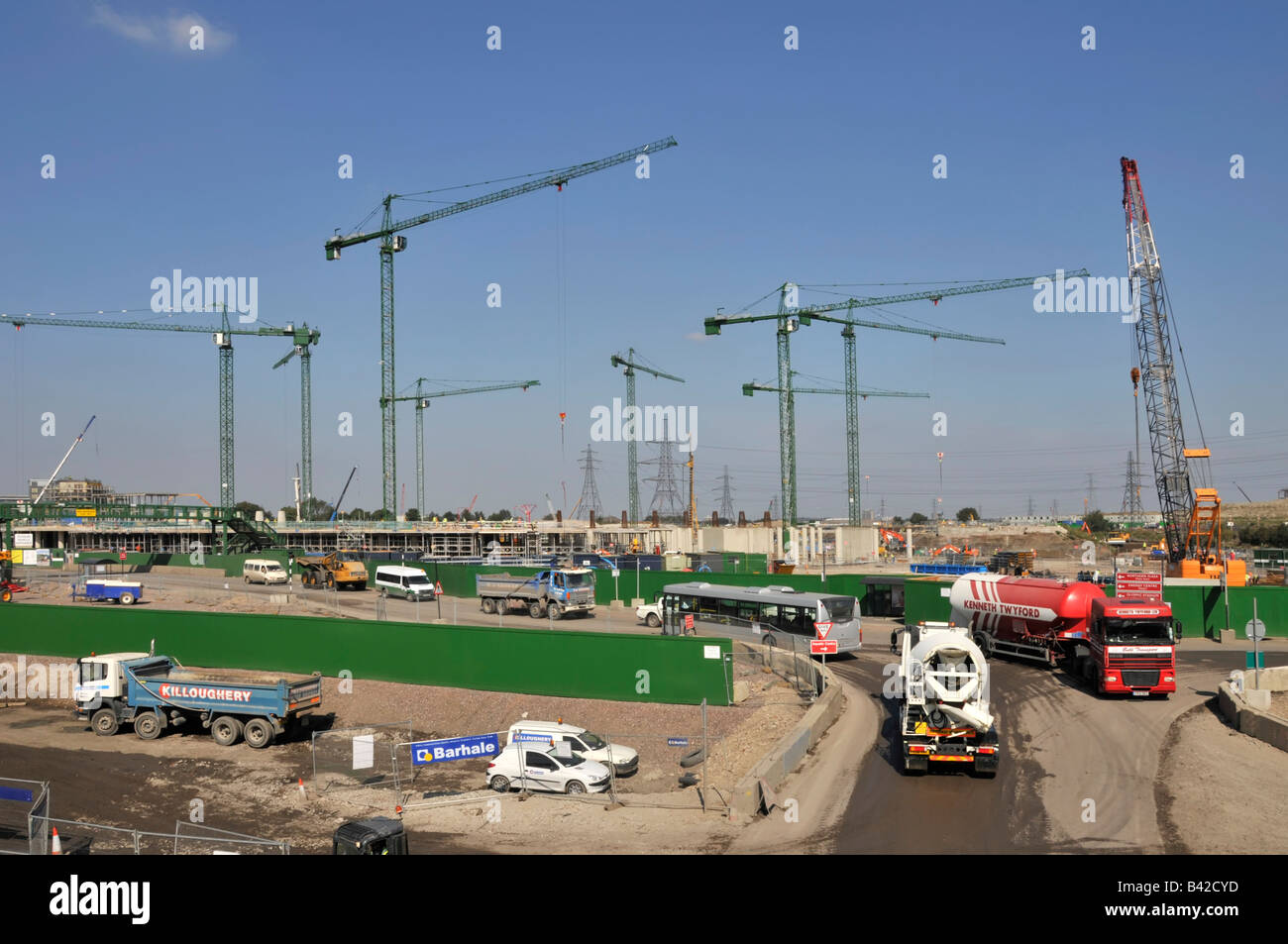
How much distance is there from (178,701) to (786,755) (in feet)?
64.7

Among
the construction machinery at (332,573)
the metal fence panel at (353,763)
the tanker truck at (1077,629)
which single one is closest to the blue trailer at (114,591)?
the construction machinery at (332,573)

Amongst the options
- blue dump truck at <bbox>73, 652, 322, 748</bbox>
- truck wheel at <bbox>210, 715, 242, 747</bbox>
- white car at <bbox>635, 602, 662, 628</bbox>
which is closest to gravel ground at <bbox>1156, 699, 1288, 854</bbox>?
blue dump truck at <bbox>73, 652, 322, 748</bbox>

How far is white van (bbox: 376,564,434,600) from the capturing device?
5488cm

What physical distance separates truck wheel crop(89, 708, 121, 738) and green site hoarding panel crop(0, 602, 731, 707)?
25.3 ft

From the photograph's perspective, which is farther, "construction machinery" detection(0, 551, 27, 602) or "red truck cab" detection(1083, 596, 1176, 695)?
"construction machinery" detection(0, 551, 27, 602)

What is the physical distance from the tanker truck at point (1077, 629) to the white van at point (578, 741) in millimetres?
13753

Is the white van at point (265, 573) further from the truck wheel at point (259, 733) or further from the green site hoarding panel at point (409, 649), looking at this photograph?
the truck wheel at point (259, 733)

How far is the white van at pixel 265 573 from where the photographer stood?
213ft

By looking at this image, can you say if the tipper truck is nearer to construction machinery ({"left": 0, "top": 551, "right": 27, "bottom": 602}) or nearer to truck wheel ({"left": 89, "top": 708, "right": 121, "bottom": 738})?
truck wheel ({"left": 89, "top": 708, "right": 121, "bottom": 738})

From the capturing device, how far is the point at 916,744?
20.0 m

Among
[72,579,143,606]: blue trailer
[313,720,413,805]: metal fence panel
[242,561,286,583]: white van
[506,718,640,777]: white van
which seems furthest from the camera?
[242,561,286,583]: white van

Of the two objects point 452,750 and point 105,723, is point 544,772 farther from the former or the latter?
point 105,723
